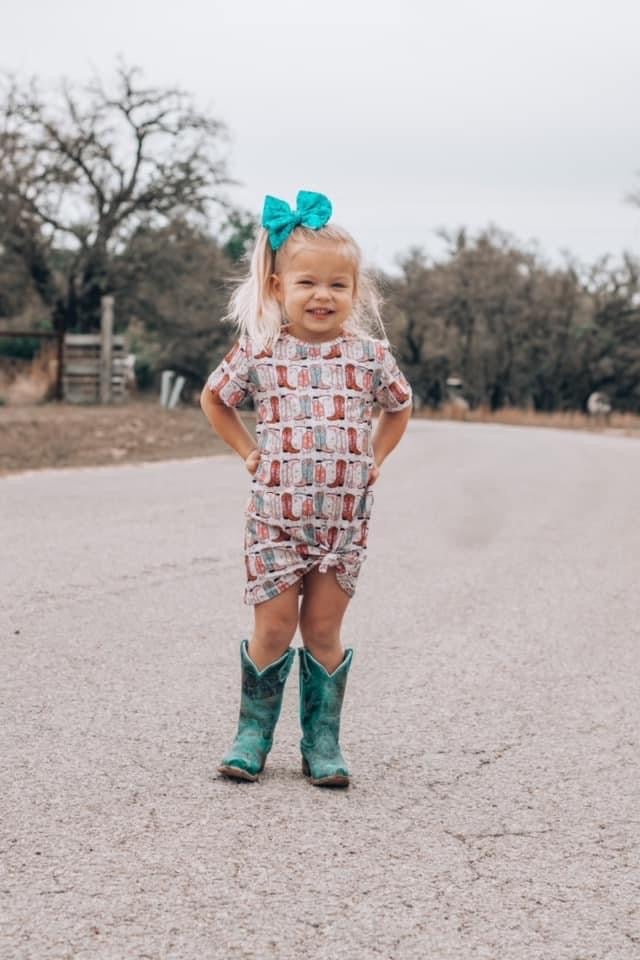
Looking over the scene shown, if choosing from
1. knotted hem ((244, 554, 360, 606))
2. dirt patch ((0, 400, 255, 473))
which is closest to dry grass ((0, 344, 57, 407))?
dirt patch ((0, 400, 255, 473))

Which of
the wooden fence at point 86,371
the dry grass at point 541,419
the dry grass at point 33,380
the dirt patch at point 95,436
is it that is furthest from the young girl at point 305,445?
the dry grass at point 541,419

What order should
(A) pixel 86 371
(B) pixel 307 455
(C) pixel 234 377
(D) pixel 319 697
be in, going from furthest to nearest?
(A) pixel 86 371
(D) pixel 319 697
(C) pixel 234 377
(B) pixel 307 455

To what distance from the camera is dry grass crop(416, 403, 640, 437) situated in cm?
4250

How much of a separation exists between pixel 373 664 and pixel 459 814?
2.00 metres

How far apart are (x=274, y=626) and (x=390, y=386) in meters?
0.75

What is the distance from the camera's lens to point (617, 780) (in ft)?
13.8

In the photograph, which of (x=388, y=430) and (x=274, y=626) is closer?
(x=274, y=626)

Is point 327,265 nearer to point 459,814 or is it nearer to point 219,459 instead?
point 459,814

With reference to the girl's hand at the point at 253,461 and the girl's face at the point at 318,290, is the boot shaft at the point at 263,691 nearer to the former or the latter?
the girl's hand at the point at 253,461

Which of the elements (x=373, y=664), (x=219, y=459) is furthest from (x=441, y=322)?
(x=373, y=664)

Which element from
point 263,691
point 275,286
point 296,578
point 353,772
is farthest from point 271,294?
point 353,772

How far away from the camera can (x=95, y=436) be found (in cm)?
1914

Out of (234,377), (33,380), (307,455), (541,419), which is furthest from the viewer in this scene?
(541,419)

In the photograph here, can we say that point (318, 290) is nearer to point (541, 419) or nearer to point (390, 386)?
point (390, 386)
